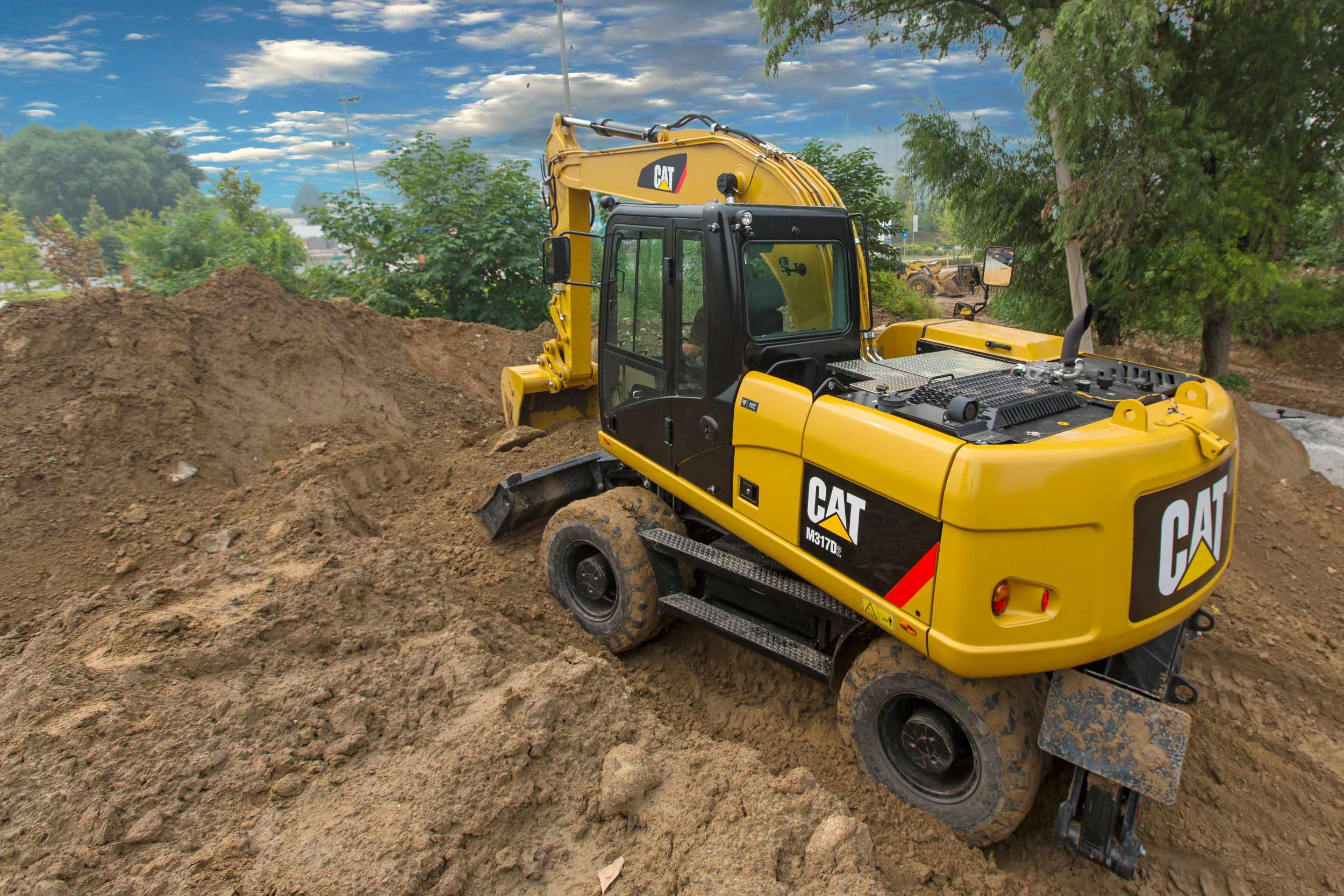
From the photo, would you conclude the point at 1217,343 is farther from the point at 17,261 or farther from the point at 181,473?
the point at 17,261

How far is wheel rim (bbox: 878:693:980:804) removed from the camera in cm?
314

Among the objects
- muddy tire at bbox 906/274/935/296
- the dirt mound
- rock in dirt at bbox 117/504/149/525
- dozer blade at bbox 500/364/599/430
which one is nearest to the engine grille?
dozer blade at bbox 500/364/599/430

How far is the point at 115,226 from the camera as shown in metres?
14.2

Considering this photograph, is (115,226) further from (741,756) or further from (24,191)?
(24,191)

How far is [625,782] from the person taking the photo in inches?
116

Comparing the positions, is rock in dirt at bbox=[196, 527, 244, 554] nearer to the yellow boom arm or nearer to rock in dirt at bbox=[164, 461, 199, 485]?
rock in dirt at bbox=[164, 461, 199, 485]

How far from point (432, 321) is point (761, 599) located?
8519 mm

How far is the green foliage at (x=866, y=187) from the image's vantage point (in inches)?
645

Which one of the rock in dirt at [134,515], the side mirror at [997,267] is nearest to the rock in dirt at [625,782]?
the side mirror at [997,267]

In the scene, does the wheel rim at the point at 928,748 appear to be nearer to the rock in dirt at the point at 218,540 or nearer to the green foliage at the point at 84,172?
the rock in dirt at the point at 218,540

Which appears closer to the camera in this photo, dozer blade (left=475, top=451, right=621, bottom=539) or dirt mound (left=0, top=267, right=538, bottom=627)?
dirt mound (left=0, top=267, right=538, bottom=627)

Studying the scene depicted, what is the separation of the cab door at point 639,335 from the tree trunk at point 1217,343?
900 centimetres

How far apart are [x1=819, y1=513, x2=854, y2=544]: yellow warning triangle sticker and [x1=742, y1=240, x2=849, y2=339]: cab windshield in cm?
107

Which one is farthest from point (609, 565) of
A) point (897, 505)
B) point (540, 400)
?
point (540, 400)
